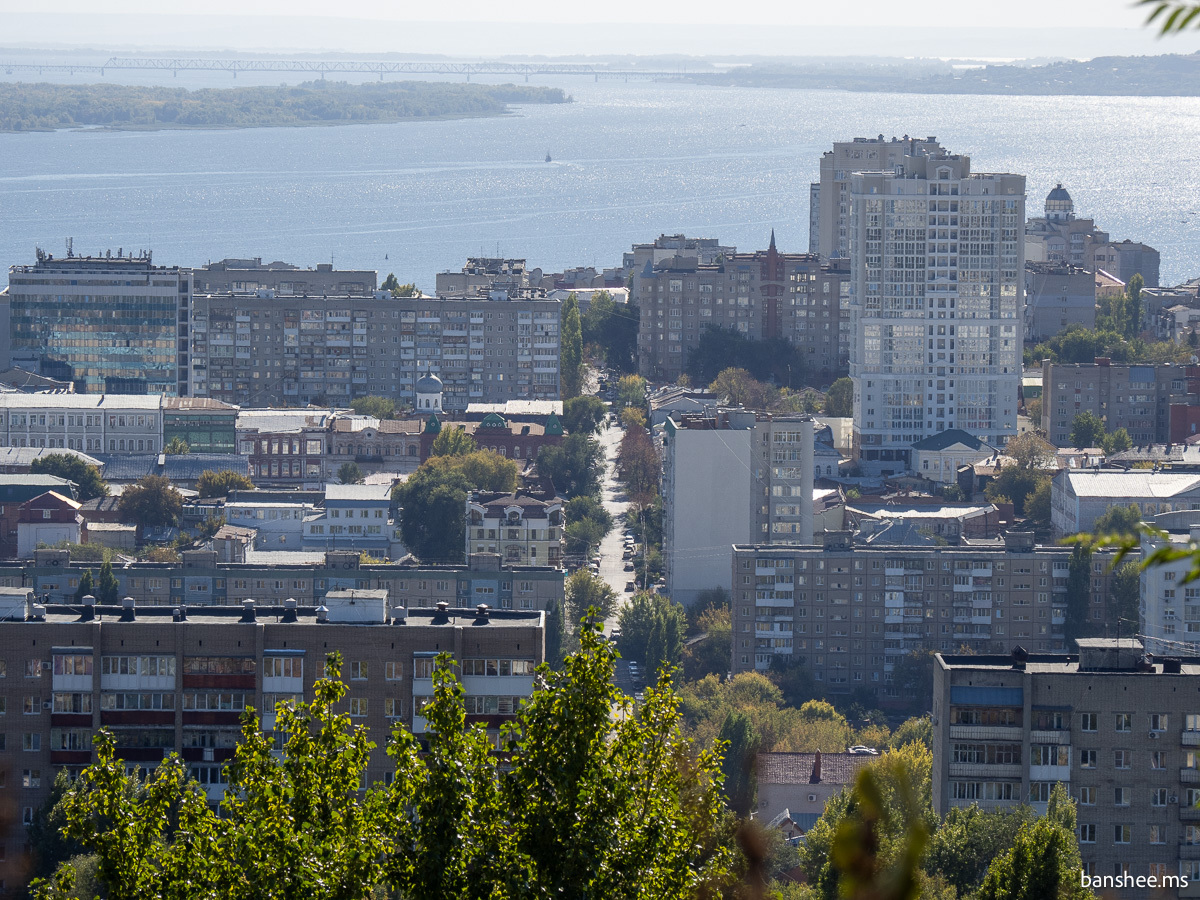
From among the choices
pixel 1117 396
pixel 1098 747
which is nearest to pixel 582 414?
pixel 1117 396

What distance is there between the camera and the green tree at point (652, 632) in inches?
954

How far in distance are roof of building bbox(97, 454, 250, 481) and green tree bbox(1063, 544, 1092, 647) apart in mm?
15180

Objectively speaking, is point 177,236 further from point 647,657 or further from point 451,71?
point 451,71

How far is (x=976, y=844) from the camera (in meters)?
13.5

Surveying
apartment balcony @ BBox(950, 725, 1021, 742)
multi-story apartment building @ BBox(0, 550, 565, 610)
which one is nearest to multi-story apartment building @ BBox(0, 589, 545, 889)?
apartment balcony @ BBox(950, 725, 1021, 742)

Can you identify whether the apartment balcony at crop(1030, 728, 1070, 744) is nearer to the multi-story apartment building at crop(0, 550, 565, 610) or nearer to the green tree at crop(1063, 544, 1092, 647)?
the multi-story apartment building at crop(0, 550, 565, 610)

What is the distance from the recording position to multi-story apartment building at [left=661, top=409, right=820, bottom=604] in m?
28.8

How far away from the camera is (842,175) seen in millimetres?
52750

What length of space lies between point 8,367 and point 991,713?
106 ft

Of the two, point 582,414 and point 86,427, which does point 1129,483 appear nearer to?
point 582,414

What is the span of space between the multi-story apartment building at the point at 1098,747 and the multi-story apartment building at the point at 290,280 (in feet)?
111

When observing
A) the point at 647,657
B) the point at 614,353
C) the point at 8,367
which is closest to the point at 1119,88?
the point at 614,353

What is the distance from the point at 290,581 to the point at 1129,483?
12.7m

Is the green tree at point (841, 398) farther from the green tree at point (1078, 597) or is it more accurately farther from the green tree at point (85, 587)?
the green tree at point (85, 587)
